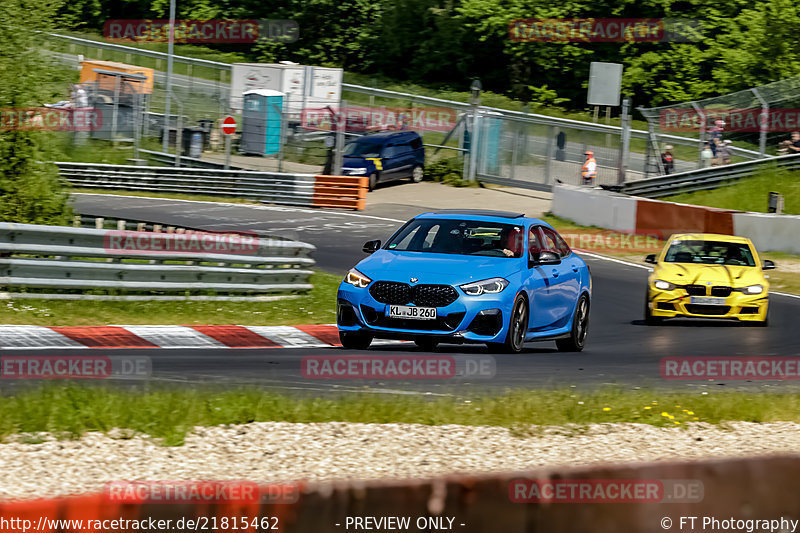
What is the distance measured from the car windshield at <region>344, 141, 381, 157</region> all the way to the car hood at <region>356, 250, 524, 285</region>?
23.5 metres

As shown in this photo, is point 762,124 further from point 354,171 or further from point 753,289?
point 753,289

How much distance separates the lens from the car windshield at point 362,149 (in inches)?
1395

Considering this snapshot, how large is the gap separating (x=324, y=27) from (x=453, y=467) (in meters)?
→ 62.0

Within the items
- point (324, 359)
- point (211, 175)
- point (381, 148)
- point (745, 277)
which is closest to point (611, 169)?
point (381, 148)

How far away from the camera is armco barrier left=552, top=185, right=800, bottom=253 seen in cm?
2594

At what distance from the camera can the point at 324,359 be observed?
11.1 m

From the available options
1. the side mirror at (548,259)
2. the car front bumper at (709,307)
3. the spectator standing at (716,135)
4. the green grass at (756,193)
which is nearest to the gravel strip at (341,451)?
the side mirror at (548,259)

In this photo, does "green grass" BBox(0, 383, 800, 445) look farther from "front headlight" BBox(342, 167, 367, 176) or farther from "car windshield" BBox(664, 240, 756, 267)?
"front headlight" BBox(342, 167, 367, 176)

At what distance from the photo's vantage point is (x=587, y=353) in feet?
43.7

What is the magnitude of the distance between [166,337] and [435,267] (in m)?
3.02

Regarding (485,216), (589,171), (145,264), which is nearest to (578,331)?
(485,216)

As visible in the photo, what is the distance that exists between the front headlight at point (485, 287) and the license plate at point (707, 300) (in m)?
5.98

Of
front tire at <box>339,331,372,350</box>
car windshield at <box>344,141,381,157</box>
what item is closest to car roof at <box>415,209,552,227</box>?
front tire at <box>339,331,372,350</box>

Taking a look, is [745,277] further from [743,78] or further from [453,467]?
[743,78]
